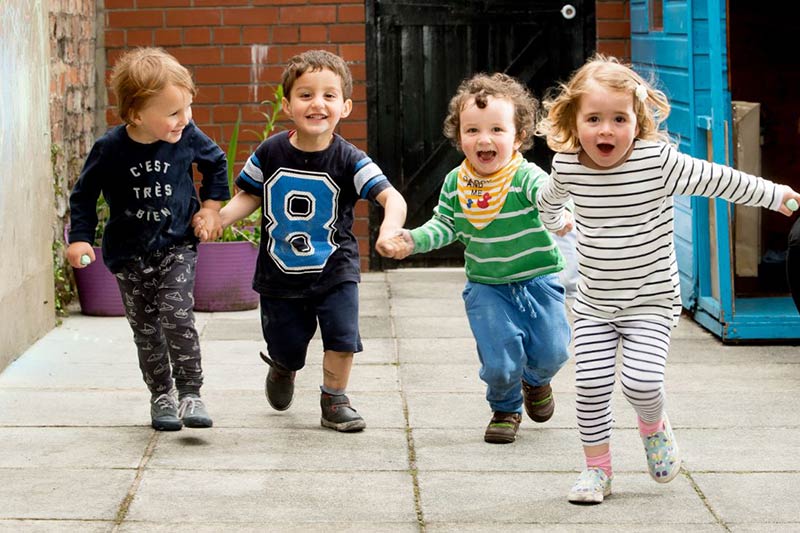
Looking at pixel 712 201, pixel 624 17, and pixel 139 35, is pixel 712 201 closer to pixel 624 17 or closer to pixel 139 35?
pixel 624 17

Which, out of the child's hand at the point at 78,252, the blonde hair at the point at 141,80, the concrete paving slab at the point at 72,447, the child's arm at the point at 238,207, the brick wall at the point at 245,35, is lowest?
the concrete paving slab at the point at 72,447

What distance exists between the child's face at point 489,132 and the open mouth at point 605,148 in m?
0.65

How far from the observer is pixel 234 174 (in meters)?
9.13

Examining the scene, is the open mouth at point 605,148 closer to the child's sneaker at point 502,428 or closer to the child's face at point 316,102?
the child's face at point 316,102

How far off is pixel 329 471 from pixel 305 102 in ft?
4.52

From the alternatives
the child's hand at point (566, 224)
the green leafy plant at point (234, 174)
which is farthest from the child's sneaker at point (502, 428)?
the green leafy plant at point (234, 174)

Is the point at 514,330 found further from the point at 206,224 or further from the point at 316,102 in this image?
the point at 206,224

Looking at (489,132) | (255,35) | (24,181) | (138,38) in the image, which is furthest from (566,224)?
(138,38)

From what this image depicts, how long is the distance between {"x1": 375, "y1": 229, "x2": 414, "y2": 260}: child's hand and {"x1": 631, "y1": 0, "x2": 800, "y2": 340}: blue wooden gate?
2.50 metres

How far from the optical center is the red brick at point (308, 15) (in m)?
9.02

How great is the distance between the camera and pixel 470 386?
6062 millimetres

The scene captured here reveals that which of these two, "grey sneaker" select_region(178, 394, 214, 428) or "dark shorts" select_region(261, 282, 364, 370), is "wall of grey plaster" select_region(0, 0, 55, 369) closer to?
"grey sneaker" select_region(178, 394, 214, 428)

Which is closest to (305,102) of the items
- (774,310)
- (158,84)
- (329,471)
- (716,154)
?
(158,84)

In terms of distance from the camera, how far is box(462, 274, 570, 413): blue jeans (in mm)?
4945
